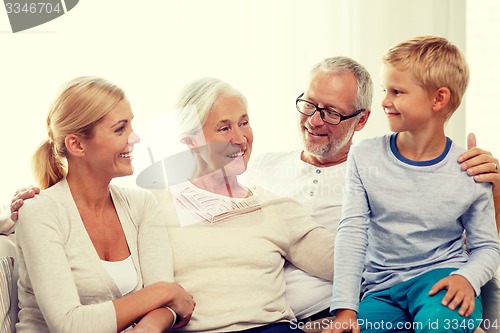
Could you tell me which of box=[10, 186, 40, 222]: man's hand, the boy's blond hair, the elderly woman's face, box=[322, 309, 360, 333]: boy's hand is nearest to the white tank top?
box=[10, 186, 40, 222]: man's hand

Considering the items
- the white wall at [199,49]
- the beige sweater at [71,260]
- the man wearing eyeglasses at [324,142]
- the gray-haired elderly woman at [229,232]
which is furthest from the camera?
the white wall at [199,49]

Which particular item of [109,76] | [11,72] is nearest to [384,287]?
[109,76]

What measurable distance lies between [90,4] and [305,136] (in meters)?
1.42

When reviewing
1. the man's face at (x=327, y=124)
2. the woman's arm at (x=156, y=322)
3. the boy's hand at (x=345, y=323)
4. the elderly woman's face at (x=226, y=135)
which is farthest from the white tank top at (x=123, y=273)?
the man's face at (x=327, y=124)

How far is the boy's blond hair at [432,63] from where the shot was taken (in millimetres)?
1694

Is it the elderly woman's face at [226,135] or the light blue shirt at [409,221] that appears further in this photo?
the elderly woman's face at [226,135]

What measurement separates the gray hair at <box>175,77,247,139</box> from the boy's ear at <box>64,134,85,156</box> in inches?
13.0

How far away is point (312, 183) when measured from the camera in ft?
6.91

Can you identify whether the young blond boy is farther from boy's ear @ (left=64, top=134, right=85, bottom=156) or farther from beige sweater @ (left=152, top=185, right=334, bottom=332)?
boy's ear @ (left=64, top=134, right=85, bottom=156)

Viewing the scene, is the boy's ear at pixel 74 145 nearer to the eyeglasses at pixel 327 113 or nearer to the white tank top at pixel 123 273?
the white tank top at pixel 123 273

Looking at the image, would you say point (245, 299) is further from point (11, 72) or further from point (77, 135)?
point (11, 72)

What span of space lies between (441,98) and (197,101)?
2.09 ft

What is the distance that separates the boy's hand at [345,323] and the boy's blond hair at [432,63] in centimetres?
56

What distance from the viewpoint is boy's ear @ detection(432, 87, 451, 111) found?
5.65ft
